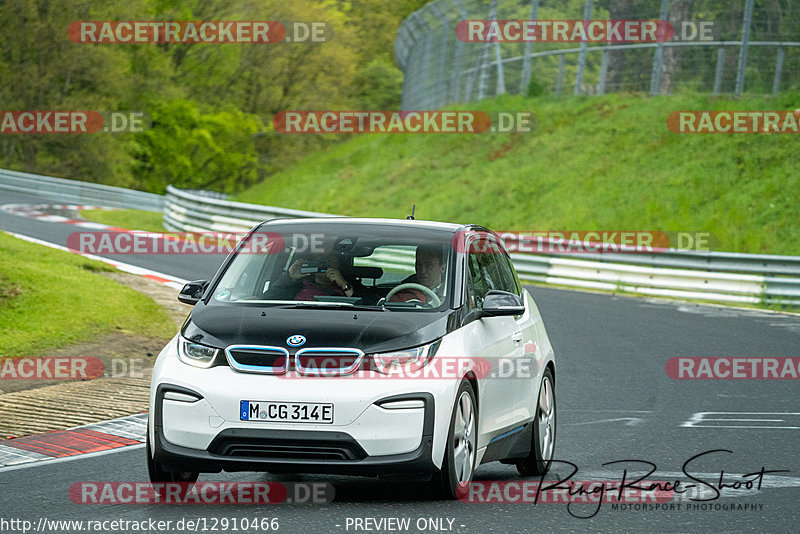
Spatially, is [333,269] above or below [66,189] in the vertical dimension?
below

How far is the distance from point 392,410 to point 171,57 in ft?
190

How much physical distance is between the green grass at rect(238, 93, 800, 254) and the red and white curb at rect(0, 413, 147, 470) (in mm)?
18944

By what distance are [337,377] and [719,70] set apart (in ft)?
90.7

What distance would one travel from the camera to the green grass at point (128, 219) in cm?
3281

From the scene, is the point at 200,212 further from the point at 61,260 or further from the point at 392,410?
the point at 392,410

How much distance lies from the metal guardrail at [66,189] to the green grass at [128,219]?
10.6ft

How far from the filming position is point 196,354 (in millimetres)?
6902
